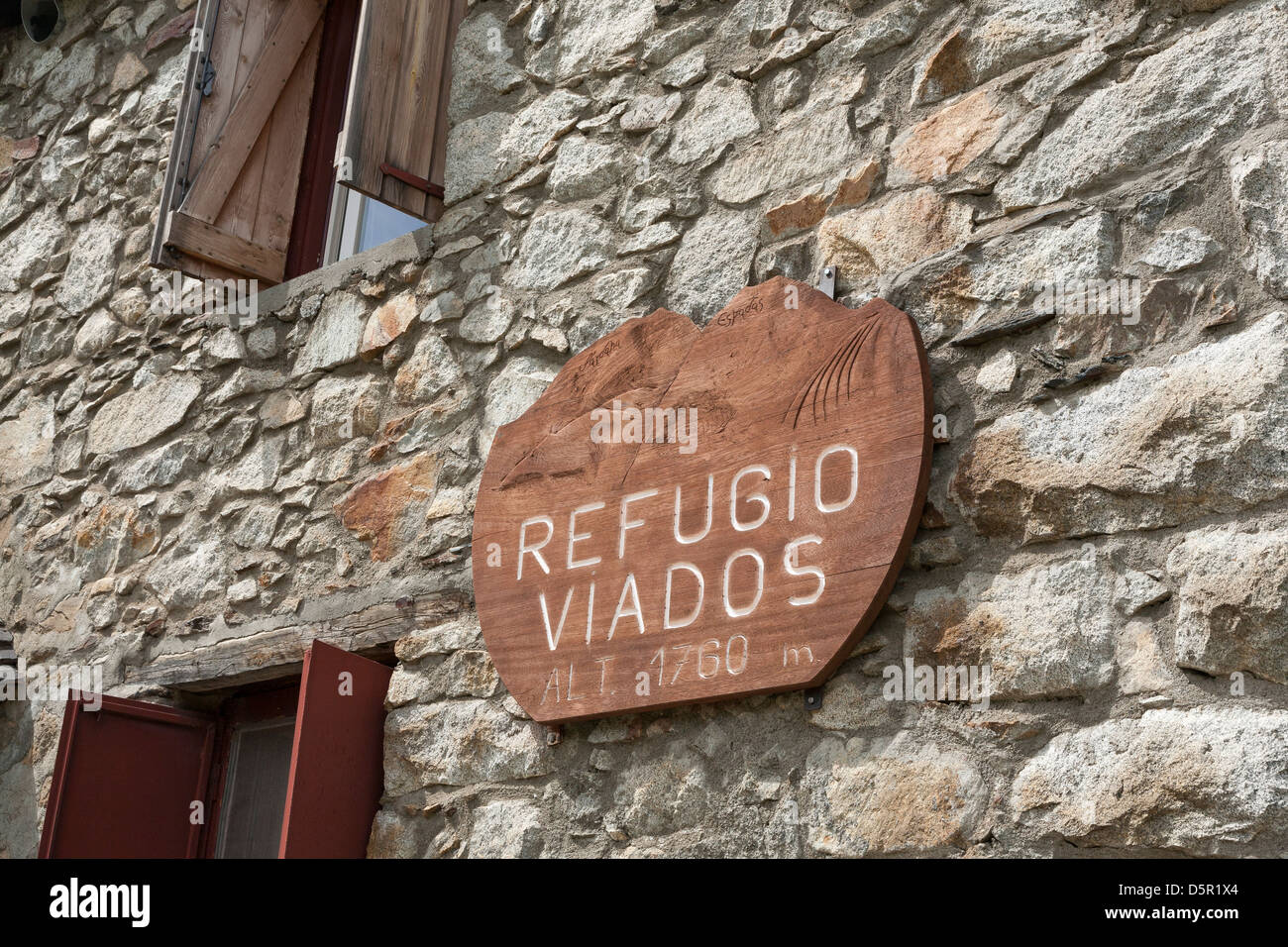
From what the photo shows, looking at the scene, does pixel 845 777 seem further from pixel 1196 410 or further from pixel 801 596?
pixel 1196 410

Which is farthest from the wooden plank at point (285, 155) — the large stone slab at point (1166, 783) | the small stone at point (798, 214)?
the large stone slab at point (1166, 783)

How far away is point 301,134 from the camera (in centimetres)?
467

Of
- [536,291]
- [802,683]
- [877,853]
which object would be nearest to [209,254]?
[536,291]

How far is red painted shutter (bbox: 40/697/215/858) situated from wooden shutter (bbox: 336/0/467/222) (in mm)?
1586

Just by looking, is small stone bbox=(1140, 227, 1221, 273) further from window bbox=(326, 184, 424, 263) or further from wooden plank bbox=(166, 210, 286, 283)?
wooden plank bbox=(166, 210, 286, 283)

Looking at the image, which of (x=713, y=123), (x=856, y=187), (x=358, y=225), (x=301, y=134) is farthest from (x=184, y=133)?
(x=856, y=187)

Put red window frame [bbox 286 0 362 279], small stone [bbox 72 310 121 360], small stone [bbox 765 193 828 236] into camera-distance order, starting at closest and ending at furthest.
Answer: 1. small stone [bbox 765 193 828 236]
2. red window frame [bbox 286 0 362 279]
3. small stone [bbox 72 310 121 360]

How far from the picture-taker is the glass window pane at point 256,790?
12.6ft

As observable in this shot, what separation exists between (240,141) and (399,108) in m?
0.79

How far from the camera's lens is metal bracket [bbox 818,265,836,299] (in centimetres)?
299

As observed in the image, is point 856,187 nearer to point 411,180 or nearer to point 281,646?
point 411,180

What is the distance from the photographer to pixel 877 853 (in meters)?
2.54

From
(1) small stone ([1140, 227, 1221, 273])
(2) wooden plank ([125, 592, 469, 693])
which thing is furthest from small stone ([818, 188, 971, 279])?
(2) wooden plank ([125, 592, 469, 693])

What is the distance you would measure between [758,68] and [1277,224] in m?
1.34
